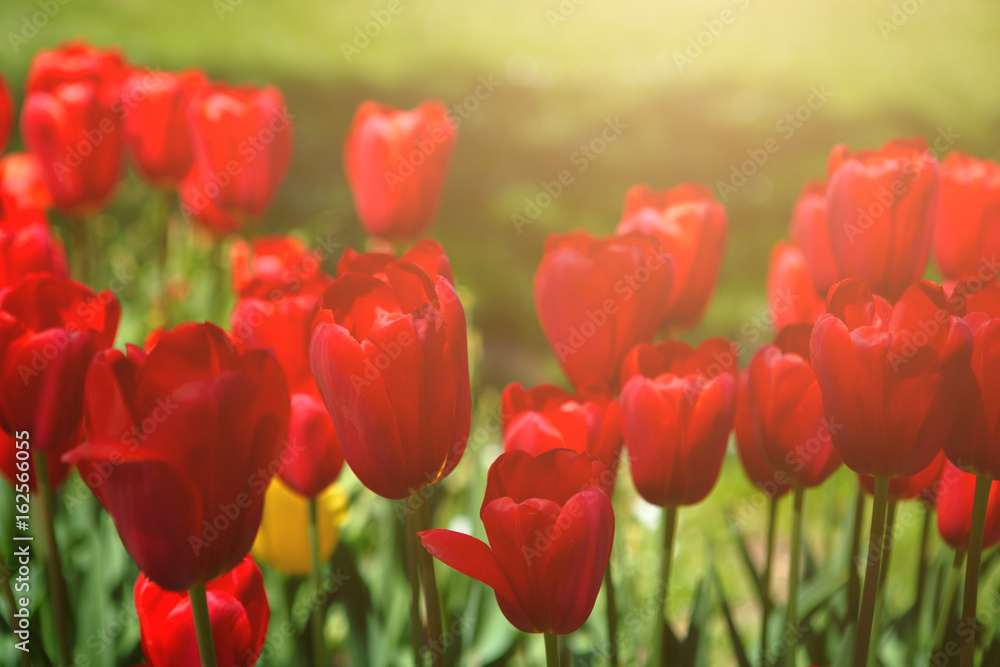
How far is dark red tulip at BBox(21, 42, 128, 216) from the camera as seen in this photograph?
1.60 meters

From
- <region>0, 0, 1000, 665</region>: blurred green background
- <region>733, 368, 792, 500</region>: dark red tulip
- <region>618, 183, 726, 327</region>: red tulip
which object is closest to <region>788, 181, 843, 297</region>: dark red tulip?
<region>618, 183, 726, 327</region>: red tulip

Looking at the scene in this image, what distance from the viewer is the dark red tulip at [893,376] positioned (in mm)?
761

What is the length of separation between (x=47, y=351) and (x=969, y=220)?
108 centimetres

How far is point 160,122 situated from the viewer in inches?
71.9

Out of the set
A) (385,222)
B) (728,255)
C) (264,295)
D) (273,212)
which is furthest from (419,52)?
(264,295)

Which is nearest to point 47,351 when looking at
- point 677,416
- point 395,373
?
point 395,373

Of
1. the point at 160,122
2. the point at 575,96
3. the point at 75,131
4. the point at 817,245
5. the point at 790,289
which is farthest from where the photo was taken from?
the point at 575,96

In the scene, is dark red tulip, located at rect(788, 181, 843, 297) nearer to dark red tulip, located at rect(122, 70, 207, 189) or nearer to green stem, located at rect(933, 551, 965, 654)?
green stem, located at rect(933, 551, 965, 654)

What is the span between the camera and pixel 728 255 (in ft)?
15.3

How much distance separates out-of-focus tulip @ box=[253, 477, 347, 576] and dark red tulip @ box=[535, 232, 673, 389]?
0.44 meters

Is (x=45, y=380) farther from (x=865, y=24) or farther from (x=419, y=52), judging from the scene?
(x=865, y=24)

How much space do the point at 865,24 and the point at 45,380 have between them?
7280 millimetres

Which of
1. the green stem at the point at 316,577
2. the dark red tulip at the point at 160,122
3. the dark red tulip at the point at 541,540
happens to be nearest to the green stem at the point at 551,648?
the dark red tulip at the point at 541,540

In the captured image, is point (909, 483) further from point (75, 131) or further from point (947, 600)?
point (75, 131)
